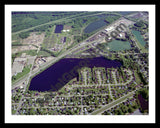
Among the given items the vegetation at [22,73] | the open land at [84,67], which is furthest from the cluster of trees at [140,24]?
the vegetation at [22,73]

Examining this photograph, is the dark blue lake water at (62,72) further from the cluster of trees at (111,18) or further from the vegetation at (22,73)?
the cluster of trees at (111,18)

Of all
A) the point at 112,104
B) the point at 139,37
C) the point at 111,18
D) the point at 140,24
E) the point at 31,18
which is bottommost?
the point at 112,104

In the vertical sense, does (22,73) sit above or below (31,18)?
below

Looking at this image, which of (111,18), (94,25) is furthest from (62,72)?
(111,18)

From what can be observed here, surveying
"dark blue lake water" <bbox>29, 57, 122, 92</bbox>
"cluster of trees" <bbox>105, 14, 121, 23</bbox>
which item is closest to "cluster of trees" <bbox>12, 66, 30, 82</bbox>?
"dark blue lake water" <bbox>29, 57, 122, 92</bbox>

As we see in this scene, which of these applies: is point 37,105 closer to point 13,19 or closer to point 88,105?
point 88,105

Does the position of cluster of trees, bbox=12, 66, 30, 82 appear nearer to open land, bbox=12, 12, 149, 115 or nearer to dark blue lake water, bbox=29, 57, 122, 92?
open land, bbox=12, 12, 149, 115

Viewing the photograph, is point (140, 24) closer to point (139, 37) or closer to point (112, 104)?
point (139, 37)
